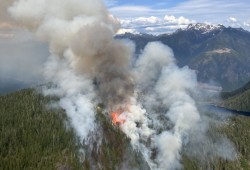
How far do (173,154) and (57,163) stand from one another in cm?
5702

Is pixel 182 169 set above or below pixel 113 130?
below

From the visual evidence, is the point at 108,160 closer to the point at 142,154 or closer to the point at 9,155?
the point at 142,154

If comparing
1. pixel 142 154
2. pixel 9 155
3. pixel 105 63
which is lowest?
pixel 9 155

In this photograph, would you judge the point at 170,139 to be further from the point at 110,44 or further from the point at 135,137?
the point at 110,44

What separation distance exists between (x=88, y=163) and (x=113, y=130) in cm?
2073

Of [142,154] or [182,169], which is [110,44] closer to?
[142,154]

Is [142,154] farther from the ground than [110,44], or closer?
closer

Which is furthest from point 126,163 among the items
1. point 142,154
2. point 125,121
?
point 125,121

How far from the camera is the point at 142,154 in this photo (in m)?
186

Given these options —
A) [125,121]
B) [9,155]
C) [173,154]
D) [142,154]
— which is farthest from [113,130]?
[9,155]

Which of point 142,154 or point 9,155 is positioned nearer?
point 142,154

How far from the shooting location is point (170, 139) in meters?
192

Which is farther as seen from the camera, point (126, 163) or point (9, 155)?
point (9, 155)

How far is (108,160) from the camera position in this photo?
18850cm
